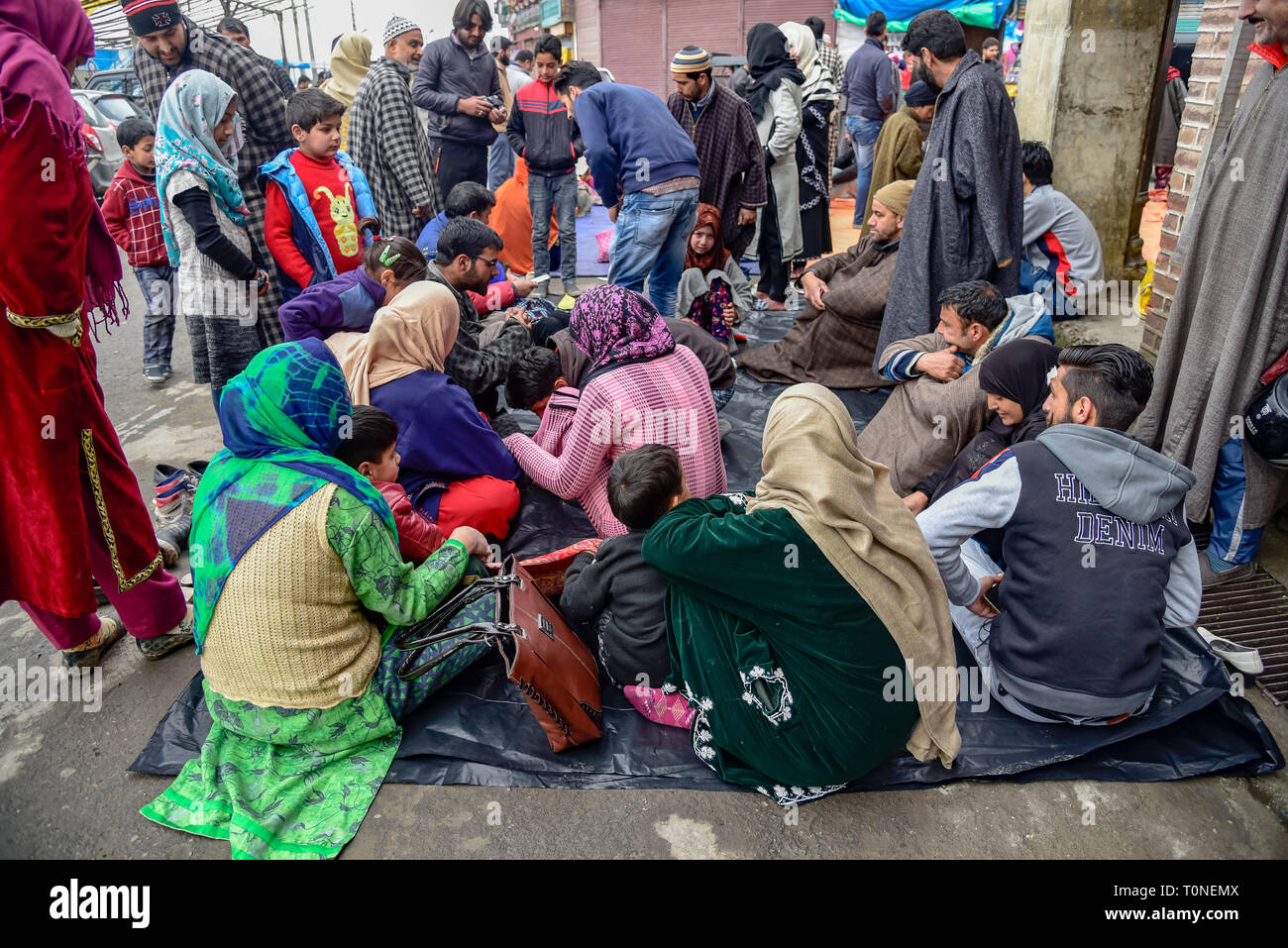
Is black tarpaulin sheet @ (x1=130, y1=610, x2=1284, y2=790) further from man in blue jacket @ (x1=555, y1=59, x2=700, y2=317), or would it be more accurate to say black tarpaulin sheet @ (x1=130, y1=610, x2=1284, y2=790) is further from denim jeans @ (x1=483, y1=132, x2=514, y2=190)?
denim jeans @ (x1=483, y1=132, x2=514, y2=190)

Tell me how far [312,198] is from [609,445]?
7.48 ft

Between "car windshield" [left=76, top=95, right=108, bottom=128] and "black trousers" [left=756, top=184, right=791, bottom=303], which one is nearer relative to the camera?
"black trousers" [left=756, top=184, right=791, bottom=303]

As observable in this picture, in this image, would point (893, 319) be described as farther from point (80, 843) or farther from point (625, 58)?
point (625, 58)

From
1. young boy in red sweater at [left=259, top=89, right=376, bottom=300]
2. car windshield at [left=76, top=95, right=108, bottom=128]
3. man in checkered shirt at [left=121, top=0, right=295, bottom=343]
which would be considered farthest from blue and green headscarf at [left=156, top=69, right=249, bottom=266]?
car windshield at [left=76, top=95, right=108, bottom=128]

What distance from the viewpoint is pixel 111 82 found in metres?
14.3

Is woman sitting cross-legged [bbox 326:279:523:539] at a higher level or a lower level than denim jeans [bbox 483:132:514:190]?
lower

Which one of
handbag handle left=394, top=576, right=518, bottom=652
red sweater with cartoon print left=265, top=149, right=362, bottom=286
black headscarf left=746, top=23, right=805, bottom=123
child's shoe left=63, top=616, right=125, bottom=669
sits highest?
black headscarf left=746, top=23, right=805, bottom=123

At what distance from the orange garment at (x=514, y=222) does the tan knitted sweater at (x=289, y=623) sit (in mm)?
4330

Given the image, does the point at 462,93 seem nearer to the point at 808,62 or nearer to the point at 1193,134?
the point at 808,62

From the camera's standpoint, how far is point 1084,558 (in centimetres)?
204

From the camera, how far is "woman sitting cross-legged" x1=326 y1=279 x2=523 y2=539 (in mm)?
2947

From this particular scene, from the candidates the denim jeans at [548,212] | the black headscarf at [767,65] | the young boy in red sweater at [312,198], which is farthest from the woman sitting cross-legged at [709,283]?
the young boy in red sweater at [312,198]

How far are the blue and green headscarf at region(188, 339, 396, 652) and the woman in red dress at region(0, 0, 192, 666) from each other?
1.92 feet

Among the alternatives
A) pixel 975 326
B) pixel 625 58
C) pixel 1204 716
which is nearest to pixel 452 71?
pixel 975 326
